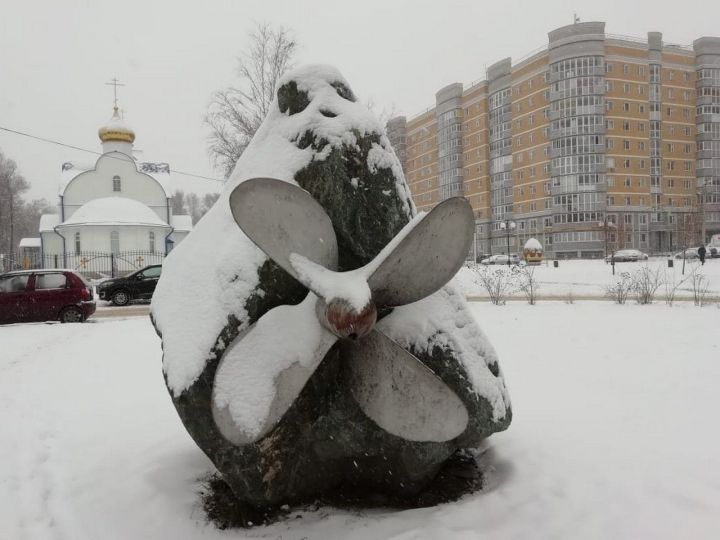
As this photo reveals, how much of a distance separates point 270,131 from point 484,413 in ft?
7.81

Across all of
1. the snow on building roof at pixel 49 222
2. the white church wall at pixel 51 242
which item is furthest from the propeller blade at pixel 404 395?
the snow on building roof at pixel 49 222

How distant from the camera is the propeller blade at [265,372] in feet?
7.11

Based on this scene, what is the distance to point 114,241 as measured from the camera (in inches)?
1149

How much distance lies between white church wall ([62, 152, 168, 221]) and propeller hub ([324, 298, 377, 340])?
34.7 metres

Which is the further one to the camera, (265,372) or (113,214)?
(113,214)

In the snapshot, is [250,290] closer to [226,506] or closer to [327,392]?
[327,392]

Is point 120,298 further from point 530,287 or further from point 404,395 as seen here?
point 404,395

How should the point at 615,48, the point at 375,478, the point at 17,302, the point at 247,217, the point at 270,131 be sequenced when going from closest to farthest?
the point at 247,217
the point at 375,478
the point at 270,131
the point at 17,302
the point at 615,48

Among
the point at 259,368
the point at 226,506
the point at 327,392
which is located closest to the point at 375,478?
the point at 327,392

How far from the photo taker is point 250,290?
9.12ft

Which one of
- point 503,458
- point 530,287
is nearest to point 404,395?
point 503,458

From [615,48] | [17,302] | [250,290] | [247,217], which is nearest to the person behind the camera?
[247,217]

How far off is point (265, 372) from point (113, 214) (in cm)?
3114

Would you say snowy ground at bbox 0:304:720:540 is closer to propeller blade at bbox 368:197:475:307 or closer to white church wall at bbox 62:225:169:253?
propeller blade at bbox 368:197:475:307
